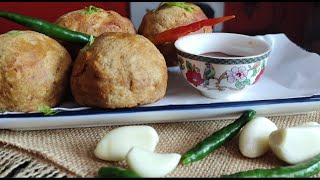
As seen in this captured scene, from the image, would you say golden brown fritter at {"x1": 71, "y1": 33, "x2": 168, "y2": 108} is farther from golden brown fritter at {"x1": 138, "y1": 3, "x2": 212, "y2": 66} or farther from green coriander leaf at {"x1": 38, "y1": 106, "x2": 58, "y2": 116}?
golden brown fritter at {"x1": 138, "y1": 3, "x2": 212, "y2": 66}

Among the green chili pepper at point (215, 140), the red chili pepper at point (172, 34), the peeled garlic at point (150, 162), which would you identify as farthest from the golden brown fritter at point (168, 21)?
the peeled garlic at point (150, 162)

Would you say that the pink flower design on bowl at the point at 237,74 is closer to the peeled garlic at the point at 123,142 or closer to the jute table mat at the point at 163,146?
the jute table mat at the point at 163,146

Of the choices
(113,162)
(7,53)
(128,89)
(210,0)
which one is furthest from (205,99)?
(210,0)

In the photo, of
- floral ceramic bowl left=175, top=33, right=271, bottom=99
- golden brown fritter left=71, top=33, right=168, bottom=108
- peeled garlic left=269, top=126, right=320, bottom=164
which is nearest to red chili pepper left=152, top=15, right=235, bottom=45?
floral ceramic bowl left=175, top=33, right=271, bottom=99

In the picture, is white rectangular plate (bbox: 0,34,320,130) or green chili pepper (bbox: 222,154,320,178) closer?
green chili pepper (bbox: 222,154,320,178)

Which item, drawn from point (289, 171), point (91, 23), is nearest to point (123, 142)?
point (289, 171)

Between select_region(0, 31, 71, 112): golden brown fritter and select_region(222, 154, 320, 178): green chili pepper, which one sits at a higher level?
select_region(0, 31, 71, 112): golden brown fritter
